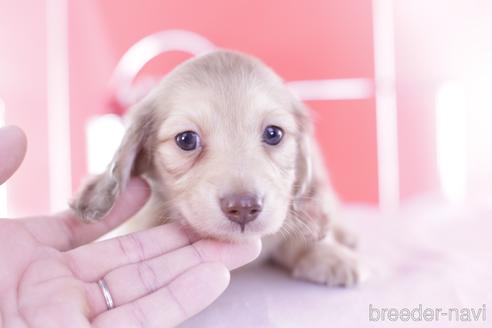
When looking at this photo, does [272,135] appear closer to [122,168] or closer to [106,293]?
[122,168]

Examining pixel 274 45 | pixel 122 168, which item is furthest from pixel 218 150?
pixel 274 45

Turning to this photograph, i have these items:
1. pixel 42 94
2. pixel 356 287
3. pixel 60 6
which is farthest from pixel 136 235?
pixel 60 6

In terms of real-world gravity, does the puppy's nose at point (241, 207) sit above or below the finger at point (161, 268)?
above

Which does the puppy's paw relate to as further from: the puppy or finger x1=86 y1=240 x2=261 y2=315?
finger x1=86 y1=240 x2=261 y2=315

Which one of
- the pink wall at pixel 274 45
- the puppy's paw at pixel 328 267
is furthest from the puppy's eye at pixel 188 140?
the pink wall at pixel 274 45

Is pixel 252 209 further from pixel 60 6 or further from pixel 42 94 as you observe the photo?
pixel 60 6

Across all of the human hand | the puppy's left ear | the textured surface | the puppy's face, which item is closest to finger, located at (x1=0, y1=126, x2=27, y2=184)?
the human hand

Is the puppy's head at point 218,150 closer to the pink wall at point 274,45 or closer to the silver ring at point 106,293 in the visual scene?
the silver ring at point 106,293
